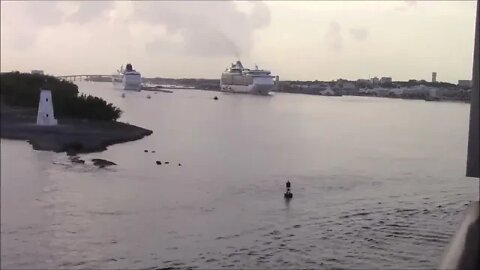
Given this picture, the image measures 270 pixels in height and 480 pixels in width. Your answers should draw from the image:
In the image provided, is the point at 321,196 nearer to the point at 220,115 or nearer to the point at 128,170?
the point at 128,170

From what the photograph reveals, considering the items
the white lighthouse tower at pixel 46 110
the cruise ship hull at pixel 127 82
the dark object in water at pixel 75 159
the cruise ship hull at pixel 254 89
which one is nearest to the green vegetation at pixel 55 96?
the white lighthouse tower at pixel 46 110

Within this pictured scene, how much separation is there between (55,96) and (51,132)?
402 mm

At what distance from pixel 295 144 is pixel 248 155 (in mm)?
1850

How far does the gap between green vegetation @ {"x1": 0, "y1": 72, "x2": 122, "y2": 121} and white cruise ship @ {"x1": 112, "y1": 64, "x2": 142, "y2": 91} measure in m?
0.32

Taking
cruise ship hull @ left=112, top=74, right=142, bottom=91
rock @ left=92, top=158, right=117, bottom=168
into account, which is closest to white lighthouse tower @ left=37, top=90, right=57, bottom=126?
rock @ left=92, top=158, right=117, bottom=168

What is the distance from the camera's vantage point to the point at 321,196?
23.9 ft

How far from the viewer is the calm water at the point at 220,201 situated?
8.62ft

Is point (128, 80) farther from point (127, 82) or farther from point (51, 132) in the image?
point (51, 132)

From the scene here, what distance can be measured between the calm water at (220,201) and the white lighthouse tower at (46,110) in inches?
5.7

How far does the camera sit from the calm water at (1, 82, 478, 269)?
2.63 metres

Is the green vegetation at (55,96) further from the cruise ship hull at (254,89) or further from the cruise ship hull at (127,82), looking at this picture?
the cruise ship hull at (254,89)

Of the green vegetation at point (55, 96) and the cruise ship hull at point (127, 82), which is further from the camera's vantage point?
the cruise ship hull at point (127, 82)

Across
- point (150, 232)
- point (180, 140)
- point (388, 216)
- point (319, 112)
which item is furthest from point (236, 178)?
point (319, 112)

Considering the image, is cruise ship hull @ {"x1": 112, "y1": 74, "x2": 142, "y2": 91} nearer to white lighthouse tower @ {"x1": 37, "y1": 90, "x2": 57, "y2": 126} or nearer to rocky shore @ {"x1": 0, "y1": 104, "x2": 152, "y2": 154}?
rocky shore @ {"x1": 0, "y1": 104, "x2": 152, "y2": 154}
